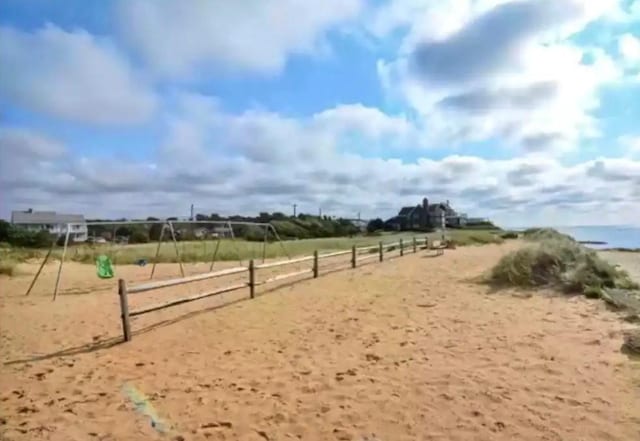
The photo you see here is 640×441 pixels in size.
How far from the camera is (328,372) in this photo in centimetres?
564

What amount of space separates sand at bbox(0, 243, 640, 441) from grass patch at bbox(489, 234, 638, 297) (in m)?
1.47

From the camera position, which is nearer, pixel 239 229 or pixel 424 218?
pixel 239 229

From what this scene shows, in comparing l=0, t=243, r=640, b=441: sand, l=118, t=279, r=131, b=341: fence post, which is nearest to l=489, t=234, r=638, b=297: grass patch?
l=0, t=243, r=640, b=441: sand

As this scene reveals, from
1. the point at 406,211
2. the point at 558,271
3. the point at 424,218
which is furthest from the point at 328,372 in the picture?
the point at 406,211

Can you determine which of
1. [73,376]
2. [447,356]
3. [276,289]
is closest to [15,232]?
[276,289]

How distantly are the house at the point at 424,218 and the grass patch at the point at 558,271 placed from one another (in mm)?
48286

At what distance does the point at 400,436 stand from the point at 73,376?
397 centimetres

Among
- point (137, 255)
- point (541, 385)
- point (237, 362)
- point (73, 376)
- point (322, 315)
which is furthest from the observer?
point (137, 255)

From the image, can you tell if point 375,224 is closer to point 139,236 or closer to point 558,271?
point 139,236

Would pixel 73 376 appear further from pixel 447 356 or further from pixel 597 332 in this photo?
pixel 597 332

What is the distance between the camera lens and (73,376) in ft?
18.8

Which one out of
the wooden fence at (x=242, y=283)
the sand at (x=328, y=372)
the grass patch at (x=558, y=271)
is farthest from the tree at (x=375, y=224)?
the sand at (x=328, y=372)

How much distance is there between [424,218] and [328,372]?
6292 cm

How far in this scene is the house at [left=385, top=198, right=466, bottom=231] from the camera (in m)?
64.9
